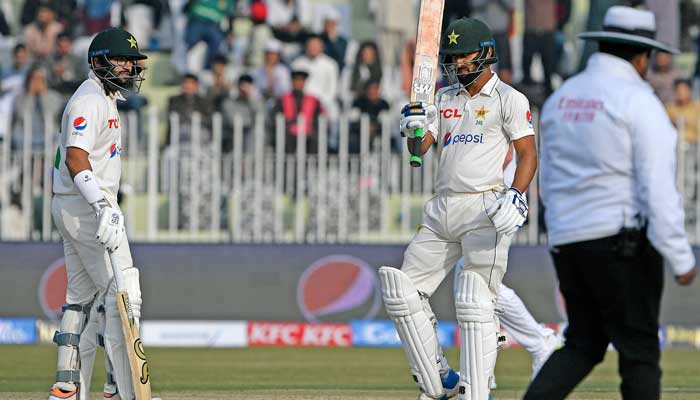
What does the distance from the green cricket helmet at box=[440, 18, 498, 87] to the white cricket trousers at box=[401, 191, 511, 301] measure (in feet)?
1.99

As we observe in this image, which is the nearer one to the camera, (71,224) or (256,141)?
(71,224)

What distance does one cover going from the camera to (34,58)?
623 inches

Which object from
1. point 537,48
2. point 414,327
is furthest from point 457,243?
point 537,48

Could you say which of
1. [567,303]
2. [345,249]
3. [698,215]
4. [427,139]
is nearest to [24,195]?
[345,249]

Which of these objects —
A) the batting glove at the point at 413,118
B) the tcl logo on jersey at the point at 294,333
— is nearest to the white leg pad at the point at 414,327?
the batting glove at the point at 413,118

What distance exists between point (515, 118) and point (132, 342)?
2.19 metres

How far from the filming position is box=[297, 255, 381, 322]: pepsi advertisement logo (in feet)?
44.7

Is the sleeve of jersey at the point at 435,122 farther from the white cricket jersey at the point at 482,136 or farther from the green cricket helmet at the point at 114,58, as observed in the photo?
the green cricket helmet at the point at 114,58

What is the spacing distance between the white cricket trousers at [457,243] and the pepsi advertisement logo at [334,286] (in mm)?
6344

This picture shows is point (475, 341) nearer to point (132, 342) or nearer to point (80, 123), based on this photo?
point (132, 342)

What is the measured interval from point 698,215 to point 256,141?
14.1ft

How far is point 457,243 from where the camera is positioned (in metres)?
7.25

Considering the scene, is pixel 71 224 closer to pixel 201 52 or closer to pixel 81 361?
pixel 81 361

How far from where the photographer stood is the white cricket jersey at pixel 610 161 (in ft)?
17.5
